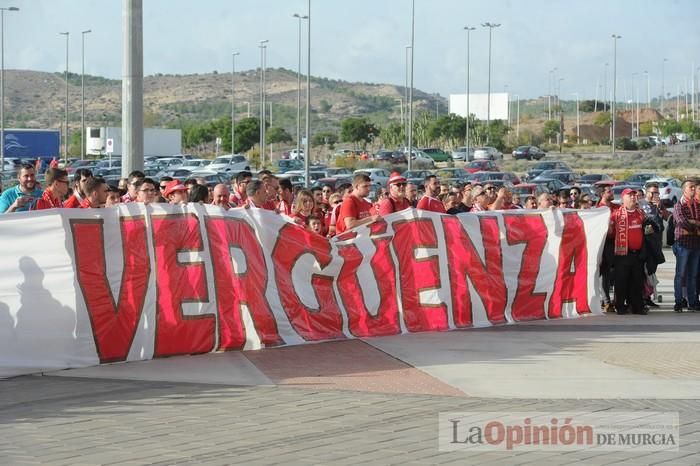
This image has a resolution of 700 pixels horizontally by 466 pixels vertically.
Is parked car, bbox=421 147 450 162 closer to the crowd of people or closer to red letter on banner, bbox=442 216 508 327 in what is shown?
the crowd of people

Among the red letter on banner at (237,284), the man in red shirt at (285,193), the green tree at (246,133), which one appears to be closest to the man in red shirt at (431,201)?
the man in red shirt at (285,193)

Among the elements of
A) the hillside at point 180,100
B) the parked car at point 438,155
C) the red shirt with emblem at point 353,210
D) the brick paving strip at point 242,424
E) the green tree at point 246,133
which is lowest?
the brick paving strip at point 242,424

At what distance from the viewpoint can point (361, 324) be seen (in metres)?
12.5

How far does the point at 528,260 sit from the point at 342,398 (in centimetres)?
574

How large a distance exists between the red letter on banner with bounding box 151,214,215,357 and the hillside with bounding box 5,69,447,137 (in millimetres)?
129765

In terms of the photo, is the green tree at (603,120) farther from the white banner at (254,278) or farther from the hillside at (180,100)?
the white banner at (254,278)

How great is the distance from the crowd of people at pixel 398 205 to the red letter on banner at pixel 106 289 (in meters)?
1.04

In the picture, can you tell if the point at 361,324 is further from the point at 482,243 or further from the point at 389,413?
the point at 389,413

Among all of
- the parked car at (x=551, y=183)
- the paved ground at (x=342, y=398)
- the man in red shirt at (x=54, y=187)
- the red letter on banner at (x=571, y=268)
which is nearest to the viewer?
the paved ground at (x=342, y=398)

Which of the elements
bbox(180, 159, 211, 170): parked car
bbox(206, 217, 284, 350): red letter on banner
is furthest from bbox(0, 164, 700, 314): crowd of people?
bbox(180, 159, 211, 170): parked car

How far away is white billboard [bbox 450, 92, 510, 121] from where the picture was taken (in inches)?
4968

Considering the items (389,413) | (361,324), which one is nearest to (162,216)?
(361,324)

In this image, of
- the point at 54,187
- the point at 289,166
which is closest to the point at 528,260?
the point at 54,187

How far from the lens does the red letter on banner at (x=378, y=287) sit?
41.1ft
